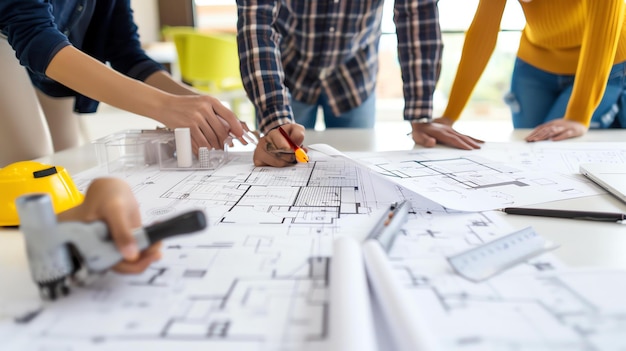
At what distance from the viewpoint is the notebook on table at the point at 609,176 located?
0.60 metres

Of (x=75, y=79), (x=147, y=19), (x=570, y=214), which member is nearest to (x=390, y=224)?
(x=570, y=214)

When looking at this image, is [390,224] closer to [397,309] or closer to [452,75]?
[397,309]

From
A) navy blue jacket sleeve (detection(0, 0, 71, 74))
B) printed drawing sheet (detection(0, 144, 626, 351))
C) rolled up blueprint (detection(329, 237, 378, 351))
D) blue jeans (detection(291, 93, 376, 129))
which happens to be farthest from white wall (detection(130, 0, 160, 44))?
rolled up blueprint (detection(329, 237, 378, 351))

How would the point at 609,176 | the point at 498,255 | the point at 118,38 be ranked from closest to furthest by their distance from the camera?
the point at 498,255 < the point at 609,176 < the point at 118,38

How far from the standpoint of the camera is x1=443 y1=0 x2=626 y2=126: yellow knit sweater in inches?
38.3

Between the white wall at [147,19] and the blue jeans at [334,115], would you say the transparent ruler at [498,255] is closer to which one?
the blue jeans at [334,115]

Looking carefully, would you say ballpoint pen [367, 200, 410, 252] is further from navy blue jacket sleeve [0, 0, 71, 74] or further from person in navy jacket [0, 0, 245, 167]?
navy blue jacket sleeve [0, 0, 71, 74]

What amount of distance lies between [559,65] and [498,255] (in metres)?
0.99

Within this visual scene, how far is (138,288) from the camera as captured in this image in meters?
0.37

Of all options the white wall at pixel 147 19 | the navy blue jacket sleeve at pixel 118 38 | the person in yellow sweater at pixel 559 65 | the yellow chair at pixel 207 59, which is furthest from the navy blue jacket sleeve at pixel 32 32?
the white wall at pixel 147 19

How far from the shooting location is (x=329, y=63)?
121 centimetres

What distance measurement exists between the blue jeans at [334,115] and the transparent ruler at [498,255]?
0.88 metres

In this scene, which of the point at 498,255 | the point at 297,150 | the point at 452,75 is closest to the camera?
the point at 498,255

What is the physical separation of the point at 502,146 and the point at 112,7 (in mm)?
983
